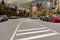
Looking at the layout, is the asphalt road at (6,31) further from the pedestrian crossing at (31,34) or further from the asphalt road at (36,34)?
the pedestrian crossing at (31,34)

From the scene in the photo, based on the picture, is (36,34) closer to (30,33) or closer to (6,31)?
(30,33)

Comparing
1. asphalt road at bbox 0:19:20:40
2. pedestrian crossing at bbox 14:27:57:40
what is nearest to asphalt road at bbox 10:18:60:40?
pedestrian crossing at bbox 14:27:57:40

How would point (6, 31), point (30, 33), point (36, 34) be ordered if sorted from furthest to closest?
point (6, 31), point (30, 33), point (36, 34)

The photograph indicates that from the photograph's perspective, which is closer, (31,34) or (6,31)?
(31,34)

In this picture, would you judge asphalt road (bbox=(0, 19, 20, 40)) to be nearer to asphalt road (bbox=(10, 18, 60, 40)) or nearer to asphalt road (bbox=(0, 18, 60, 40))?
asphalt road (bbox=(0, 18, 60, 40))

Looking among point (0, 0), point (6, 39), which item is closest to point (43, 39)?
point (6, 39)

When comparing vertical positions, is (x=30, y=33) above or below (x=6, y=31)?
above

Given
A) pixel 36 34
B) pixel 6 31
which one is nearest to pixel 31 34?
pixel 36 34

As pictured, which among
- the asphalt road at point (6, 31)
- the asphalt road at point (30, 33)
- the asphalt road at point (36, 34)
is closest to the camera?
the asphalt road at point (36, 34)

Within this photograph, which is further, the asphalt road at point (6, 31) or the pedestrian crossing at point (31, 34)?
the asphalt road at point (6, 31)

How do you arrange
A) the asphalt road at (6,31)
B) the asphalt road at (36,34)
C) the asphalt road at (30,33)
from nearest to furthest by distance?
the asphalt road at (36,34) → the asphalt road at (30,33) → the asphalt road at (6,31)

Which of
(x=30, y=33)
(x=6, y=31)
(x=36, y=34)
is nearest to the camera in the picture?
(x=36, y=34)

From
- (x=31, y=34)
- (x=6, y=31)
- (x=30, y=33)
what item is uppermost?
(x=31, y=34)

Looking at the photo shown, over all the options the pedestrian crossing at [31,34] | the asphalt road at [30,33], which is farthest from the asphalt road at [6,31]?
the pedestrian crossing at [31,34]
